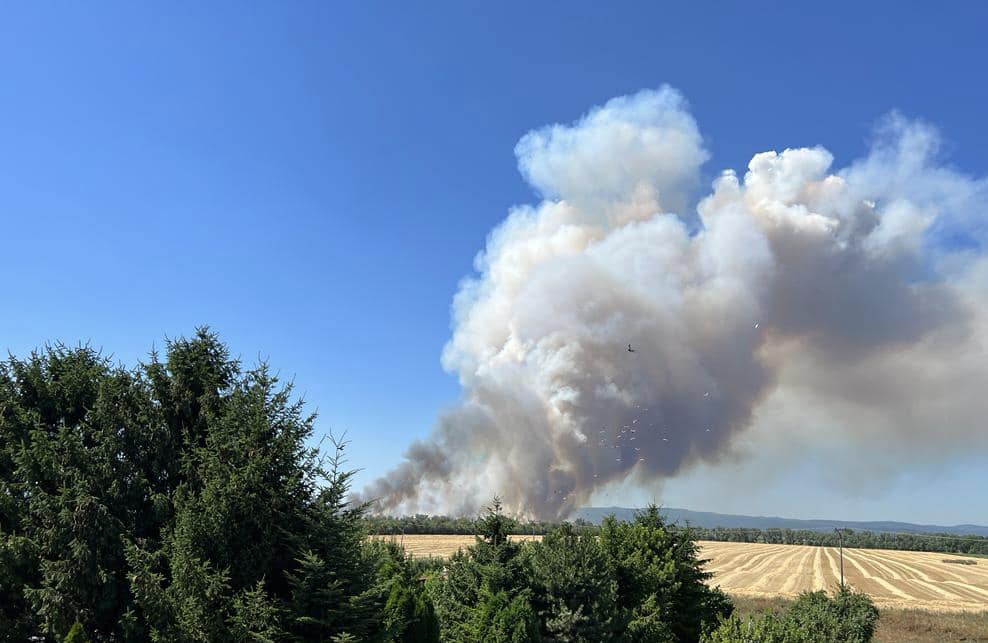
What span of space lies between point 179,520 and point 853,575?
11001cm

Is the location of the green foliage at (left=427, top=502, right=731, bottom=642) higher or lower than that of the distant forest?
higher

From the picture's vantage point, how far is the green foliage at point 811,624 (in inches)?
845

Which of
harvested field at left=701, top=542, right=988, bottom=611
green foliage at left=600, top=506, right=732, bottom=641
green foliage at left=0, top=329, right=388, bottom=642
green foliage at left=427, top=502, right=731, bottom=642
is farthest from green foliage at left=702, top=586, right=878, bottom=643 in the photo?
harvested field at left=701, top=542, right=988, bottom=611

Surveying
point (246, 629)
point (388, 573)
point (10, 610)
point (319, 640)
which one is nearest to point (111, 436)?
point (10, 610)

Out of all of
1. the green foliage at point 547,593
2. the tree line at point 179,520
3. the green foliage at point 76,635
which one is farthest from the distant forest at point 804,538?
the green foliage at point 76,635

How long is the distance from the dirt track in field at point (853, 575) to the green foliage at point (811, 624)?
16.6 m

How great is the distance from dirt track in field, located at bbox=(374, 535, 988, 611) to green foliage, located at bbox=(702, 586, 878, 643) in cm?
1656

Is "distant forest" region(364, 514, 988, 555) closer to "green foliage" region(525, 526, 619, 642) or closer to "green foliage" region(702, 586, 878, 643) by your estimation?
"green foliage" region(702, 586, 878, 643)

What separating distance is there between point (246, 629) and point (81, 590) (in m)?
5.97

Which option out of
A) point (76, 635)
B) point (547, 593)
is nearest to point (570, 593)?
point (547, 593)

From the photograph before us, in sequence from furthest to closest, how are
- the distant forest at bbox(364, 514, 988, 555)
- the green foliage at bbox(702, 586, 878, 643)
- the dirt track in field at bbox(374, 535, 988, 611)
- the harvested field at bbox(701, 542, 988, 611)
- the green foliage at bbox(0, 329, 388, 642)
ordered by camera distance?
the distant forest at bbox(364, 514, 988, 555) < the dirt track in field at bbox(374, 535, 988, 611) < the harvested field at bbox(701, 542, 988, 611) < the green foliage at bbox(702, 586, 878, 643) < the green foliage at bbox(0, 329, 388, 642)

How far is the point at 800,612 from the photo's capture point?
39.7 meters

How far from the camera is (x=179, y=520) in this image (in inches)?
749

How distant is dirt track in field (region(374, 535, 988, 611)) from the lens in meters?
81.7
